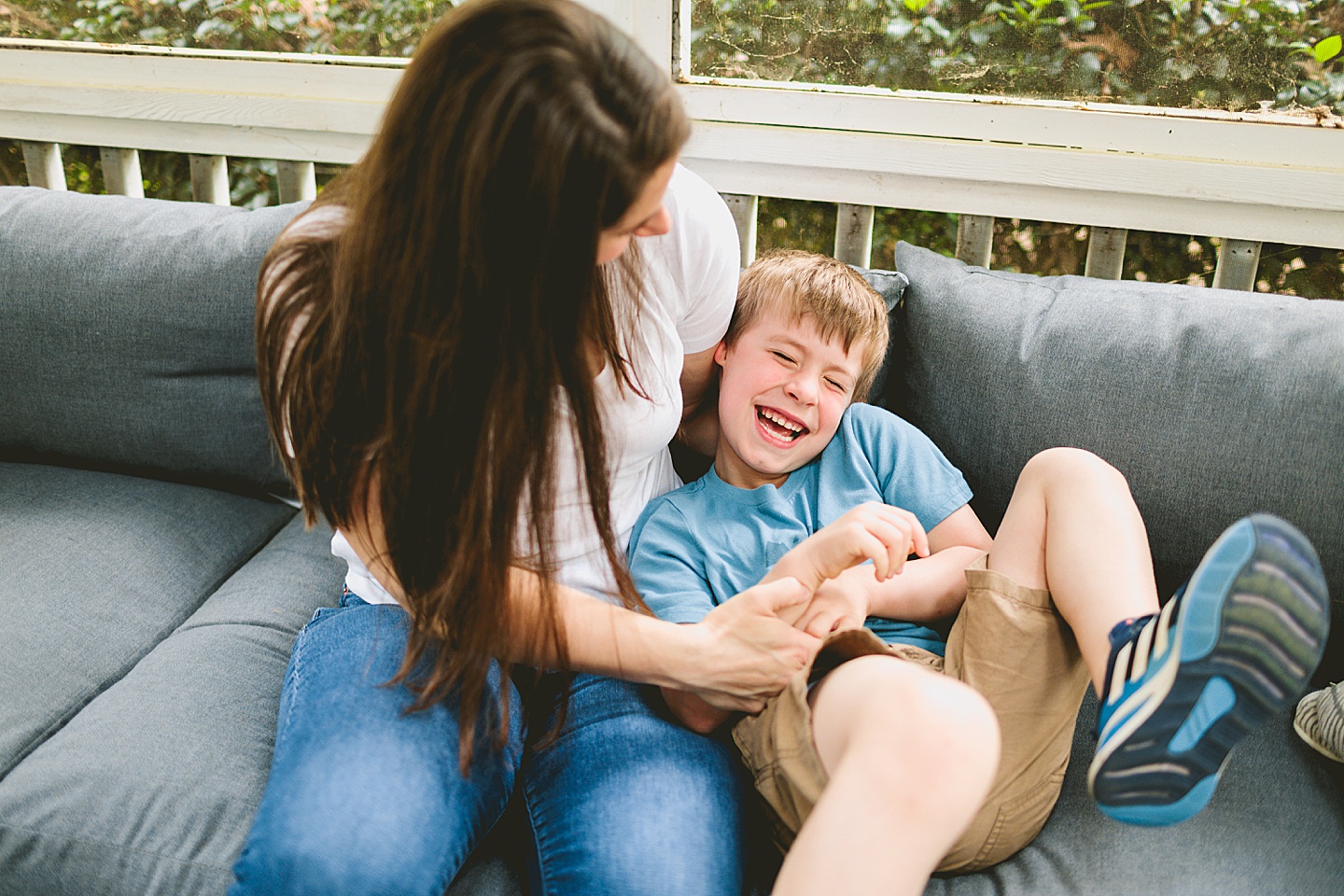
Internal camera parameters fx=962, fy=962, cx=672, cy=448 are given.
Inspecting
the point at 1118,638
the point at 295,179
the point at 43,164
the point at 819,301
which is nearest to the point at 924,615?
the point at 1118,638

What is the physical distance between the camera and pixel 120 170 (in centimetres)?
208

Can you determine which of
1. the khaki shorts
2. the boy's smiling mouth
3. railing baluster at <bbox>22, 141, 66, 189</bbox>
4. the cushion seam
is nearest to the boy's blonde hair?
the boy's smiling mouth

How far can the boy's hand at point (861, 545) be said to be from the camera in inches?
35.8

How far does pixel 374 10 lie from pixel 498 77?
140cm

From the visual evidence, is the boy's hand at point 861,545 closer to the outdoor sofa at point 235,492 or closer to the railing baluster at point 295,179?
the outdoor sofa at point 235,492

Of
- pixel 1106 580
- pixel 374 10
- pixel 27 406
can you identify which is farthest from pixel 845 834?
pixel 374 10

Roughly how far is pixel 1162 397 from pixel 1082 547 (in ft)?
1.18

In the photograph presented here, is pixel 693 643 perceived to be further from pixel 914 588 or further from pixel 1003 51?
pixel 1003 51

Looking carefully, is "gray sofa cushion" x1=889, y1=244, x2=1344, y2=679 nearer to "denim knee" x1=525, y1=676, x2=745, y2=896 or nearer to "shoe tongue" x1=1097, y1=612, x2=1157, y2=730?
"shoe tongue" x1=1097, y1=612, x2=1157, y2=730

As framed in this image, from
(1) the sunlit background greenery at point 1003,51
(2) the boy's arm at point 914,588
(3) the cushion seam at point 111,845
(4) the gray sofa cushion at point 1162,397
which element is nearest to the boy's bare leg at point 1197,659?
(2) the boy's arm at point 914,588

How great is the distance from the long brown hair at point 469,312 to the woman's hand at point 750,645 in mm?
113

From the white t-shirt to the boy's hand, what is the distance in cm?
24

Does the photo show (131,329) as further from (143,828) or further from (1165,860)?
(1165,860)

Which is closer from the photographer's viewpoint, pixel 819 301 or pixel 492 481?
pixel 492 481
